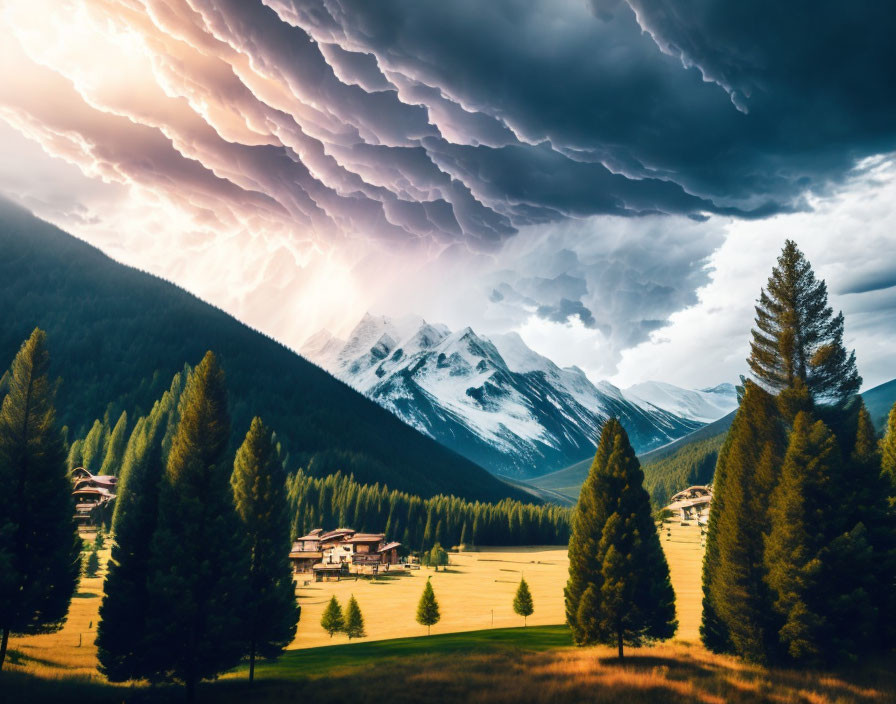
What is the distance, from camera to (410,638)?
165 feet

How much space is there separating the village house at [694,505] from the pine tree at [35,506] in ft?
545

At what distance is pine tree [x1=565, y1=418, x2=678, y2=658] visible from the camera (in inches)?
1303

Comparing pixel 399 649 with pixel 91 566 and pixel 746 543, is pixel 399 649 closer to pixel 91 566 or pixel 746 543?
pixel 746 543

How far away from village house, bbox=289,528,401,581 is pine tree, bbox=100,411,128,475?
7186 centimetres

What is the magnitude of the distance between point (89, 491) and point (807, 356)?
145 m

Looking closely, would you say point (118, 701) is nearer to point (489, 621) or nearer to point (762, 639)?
point (762, 639)

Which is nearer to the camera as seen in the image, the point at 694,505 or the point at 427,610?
the point at 427,610

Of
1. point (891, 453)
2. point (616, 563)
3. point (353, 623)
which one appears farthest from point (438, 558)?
point (891, 453)

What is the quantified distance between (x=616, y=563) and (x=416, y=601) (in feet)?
176

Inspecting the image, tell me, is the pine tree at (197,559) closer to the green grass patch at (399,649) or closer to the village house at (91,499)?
the green grass patch at (399,649)

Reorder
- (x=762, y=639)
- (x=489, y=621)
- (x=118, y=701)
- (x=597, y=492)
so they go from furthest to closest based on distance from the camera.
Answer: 1. (x=489, y=621)
2. (x=597, y=492)
3. (x=762, y=639)
4. (x=118, y=701)

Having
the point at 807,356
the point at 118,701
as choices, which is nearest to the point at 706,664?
the point at 807,356

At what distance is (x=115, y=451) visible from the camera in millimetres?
167375

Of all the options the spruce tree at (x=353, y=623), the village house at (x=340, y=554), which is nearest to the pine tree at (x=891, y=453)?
the spruce tree at (x=353, y=623)
